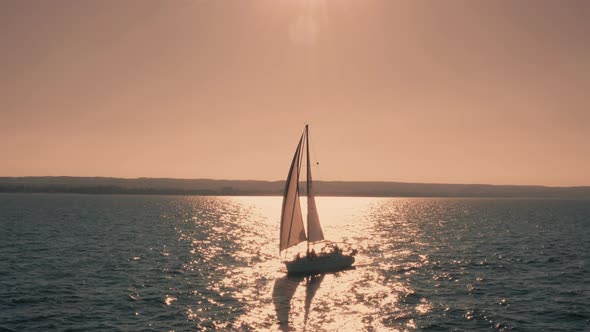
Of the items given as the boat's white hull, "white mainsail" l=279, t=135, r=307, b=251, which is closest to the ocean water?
the boat's white hull

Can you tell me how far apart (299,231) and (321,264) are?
4.67m

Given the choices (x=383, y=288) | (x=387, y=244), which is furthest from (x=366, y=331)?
(x=387, y=244)

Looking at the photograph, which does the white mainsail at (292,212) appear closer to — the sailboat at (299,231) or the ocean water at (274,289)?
the sailboat at (299,231)

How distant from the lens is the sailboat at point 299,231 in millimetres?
46737

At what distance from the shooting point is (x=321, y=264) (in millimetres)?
51125

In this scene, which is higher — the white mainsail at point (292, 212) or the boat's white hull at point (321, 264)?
the white mainsail at point (292, 212)

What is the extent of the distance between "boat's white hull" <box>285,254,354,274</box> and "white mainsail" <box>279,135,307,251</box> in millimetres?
2259

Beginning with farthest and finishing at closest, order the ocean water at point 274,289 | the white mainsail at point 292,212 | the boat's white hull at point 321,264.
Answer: the boat's white hull at point 321,264
the white mainsail at point 292,212
the ocean water at point 274,289

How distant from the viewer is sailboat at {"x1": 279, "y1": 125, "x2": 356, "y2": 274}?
46737mm

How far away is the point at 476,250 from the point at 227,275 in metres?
41.6

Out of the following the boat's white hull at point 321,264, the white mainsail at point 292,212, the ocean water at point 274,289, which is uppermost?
the white mainsail at point 292,212

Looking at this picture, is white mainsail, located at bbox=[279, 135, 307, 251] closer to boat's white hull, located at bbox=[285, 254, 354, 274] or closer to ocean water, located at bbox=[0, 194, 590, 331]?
boat's white hull, located at bbox=[285, 254, 354, 274]

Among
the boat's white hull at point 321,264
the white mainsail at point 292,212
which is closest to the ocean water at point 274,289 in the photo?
the boat's white hull at point 321,264

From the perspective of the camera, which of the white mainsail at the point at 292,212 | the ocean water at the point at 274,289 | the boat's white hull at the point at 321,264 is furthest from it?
the boat's white hull at the point at 321,264
